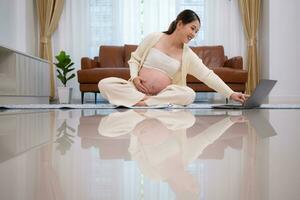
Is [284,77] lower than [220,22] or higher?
lower

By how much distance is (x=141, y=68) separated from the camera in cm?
303

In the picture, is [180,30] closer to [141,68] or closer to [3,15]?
[141,68]

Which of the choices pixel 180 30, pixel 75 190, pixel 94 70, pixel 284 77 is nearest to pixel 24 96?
pixel 94 70

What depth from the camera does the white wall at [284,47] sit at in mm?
6059

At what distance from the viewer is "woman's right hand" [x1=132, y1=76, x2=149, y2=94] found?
9.48 feet

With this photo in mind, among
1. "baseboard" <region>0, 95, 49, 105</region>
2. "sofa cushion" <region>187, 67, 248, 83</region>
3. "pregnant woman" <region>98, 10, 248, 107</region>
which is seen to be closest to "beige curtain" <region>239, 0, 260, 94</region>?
"sofa cushion" <region>187, 67, 248, 83</region>

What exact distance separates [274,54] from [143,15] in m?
2.20

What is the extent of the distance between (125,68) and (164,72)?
239cm

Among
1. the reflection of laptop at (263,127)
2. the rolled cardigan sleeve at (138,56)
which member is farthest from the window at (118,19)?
the reflection of laptop at (263,127)

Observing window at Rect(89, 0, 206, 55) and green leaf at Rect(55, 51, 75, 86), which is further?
window at Rect(89, 0, 206, 55)

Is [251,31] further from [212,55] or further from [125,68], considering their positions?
[125,68]

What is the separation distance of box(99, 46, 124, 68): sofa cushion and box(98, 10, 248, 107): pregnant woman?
2.79 metres

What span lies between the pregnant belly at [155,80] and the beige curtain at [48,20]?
11.9 ft

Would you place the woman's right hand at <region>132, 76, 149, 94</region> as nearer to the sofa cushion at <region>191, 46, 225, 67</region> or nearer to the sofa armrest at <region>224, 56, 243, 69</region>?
the sofa armrest at <region>224, 56, 243, 69</region>
